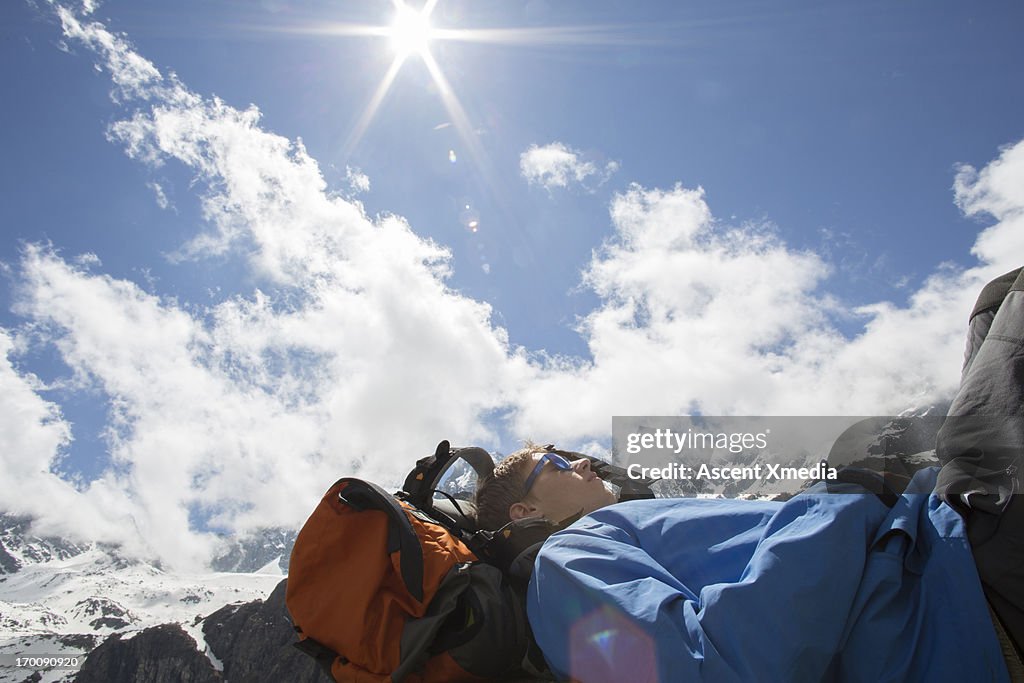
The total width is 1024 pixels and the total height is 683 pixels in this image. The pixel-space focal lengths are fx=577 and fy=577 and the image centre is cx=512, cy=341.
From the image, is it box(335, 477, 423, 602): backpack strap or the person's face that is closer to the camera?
box(335, 477, 423, 602): backpack strap

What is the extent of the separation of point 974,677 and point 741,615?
1082 mm

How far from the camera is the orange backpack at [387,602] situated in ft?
13.2

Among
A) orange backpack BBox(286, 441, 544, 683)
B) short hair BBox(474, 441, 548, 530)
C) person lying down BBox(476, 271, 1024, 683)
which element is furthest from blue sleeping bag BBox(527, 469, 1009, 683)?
short hair BBox(474, 441, 548, 530)

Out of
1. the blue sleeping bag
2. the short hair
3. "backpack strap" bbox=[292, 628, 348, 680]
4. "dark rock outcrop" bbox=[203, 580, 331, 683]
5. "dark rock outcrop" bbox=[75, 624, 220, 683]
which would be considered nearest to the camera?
the blue sleeping bag

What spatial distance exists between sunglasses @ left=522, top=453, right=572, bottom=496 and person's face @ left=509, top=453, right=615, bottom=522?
1.0 inches

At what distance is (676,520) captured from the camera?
12.2ft

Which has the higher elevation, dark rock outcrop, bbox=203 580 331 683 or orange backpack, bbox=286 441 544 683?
orange backpack, bbox=286 441 544 683

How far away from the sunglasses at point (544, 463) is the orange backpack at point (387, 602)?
1.52 metres

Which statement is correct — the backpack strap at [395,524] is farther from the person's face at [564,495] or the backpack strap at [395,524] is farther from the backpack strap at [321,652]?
the person's face at [564,495]

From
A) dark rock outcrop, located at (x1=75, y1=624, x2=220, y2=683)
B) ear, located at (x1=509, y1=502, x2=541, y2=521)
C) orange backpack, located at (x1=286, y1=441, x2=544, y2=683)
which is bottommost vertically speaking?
dark rock outcrop, located at (x1=75, y1=624, x2=220, y2=683)

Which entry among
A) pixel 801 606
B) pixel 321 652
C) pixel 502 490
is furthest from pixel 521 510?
pixel 801 606

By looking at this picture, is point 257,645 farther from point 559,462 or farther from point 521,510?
point 559,462

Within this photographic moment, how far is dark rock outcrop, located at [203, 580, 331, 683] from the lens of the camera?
107913mm

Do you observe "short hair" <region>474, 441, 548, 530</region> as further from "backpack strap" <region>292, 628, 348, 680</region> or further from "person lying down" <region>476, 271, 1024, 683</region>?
"person lying down" <region>476, 271, 1024, 683</region>
